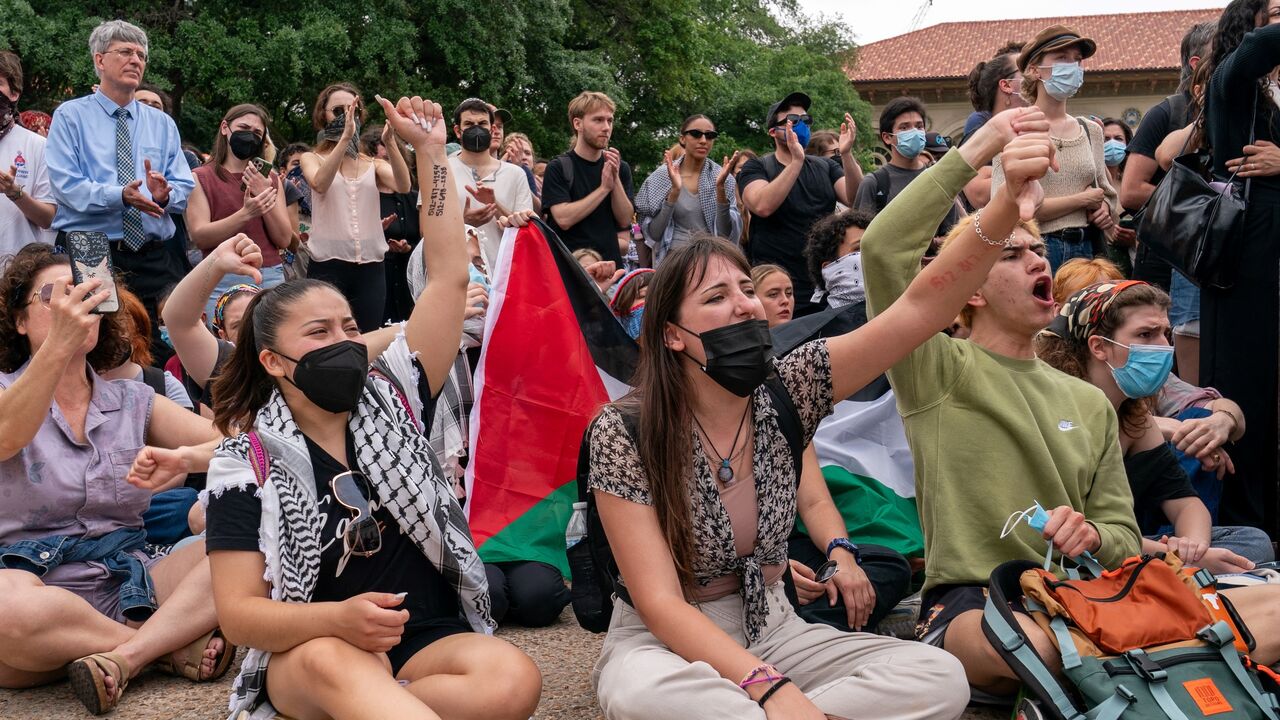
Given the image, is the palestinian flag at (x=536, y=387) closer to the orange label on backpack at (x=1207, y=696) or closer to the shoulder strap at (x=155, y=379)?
the shoulder strap at (x=155, y=379)

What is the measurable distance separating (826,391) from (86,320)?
237cm

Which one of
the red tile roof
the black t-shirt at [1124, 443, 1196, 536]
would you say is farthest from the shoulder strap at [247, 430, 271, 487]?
the red tile roof

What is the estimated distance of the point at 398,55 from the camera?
1844cm

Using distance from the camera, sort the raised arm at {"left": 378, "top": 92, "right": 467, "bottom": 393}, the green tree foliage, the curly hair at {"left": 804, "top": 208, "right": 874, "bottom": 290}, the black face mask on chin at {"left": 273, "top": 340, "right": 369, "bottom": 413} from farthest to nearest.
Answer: the green tree foliage, the curly hair at {"left": 804, "top": 208, "right": 874, "bottom": 290}, the raised arm at {"left": 378, "top": 92, "right": 467, "bottom": 393}, the black face mask on chin at {"left": 273, "top": 340, "right": 369, "bottom": 413}

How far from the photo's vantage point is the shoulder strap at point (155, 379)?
4.74 meters

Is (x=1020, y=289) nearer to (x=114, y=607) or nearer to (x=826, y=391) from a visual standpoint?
(x=826, y=391)

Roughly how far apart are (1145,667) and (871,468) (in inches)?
74.0

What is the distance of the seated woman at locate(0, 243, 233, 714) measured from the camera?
3828 mm

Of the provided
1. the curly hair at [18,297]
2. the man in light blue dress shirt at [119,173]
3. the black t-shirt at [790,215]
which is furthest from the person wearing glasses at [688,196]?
the curly hair at [18,297]

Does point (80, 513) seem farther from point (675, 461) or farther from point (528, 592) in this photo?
point (675, 461)

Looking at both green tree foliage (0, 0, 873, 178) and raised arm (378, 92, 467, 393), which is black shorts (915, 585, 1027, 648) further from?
green tree foliage (0, 0, 873, 178)

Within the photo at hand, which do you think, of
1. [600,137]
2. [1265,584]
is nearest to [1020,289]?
[1265,584]

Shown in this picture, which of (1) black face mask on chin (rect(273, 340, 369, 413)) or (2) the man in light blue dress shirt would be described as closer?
(1) black face mask on chin (rect(273, 340, 369, 413))

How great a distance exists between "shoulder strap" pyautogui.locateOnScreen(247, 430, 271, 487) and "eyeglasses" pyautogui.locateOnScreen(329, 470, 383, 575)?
0.58ft
